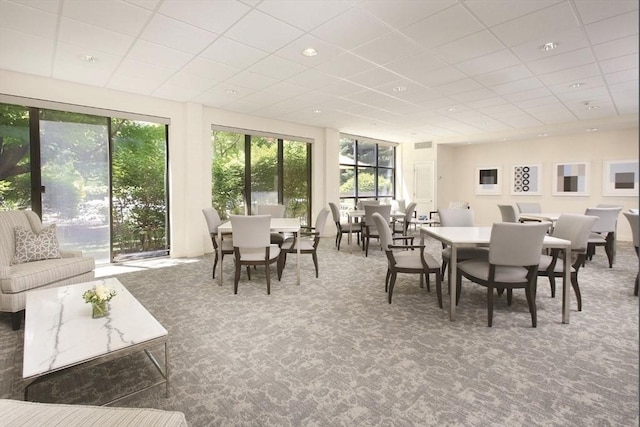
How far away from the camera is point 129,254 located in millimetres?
5703

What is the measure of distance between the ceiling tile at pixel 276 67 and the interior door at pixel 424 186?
21.9 ft

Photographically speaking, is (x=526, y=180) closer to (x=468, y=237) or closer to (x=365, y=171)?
(x=365, y=171)

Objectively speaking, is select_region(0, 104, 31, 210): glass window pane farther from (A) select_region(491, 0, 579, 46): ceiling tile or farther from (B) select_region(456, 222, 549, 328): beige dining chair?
(A) select_region(491, 0, 579, 46): ceiling tile

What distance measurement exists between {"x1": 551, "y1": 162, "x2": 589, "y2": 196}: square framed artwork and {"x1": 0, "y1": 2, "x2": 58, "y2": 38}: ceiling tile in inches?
392

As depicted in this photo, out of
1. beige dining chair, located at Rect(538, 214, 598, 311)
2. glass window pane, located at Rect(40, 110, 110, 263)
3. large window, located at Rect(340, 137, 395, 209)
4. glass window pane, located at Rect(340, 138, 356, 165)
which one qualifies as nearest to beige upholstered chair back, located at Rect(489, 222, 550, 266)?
beige dining chair, located at Rect(538, 214, 598, 311)

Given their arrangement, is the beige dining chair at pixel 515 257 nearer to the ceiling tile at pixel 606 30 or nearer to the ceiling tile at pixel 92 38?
the ceiling tile at pixel 606 30

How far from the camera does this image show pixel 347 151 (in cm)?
945

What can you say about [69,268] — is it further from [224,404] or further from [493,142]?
[493,142]

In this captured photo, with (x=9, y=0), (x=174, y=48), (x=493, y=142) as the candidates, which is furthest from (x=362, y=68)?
(x=493, y=142)

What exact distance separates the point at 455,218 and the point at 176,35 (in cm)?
386

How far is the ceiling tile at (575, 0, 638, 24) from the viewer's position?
286cm

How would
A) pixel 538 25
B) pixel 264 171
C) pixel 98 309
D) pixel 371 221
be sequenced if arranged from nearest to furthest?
pixel 98 309, pixel 538 25, pixel 371 221, pixel 264 171

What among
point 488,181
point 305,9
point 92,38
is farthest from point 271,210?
point 488,181

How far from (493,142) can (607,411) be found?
905 cm
